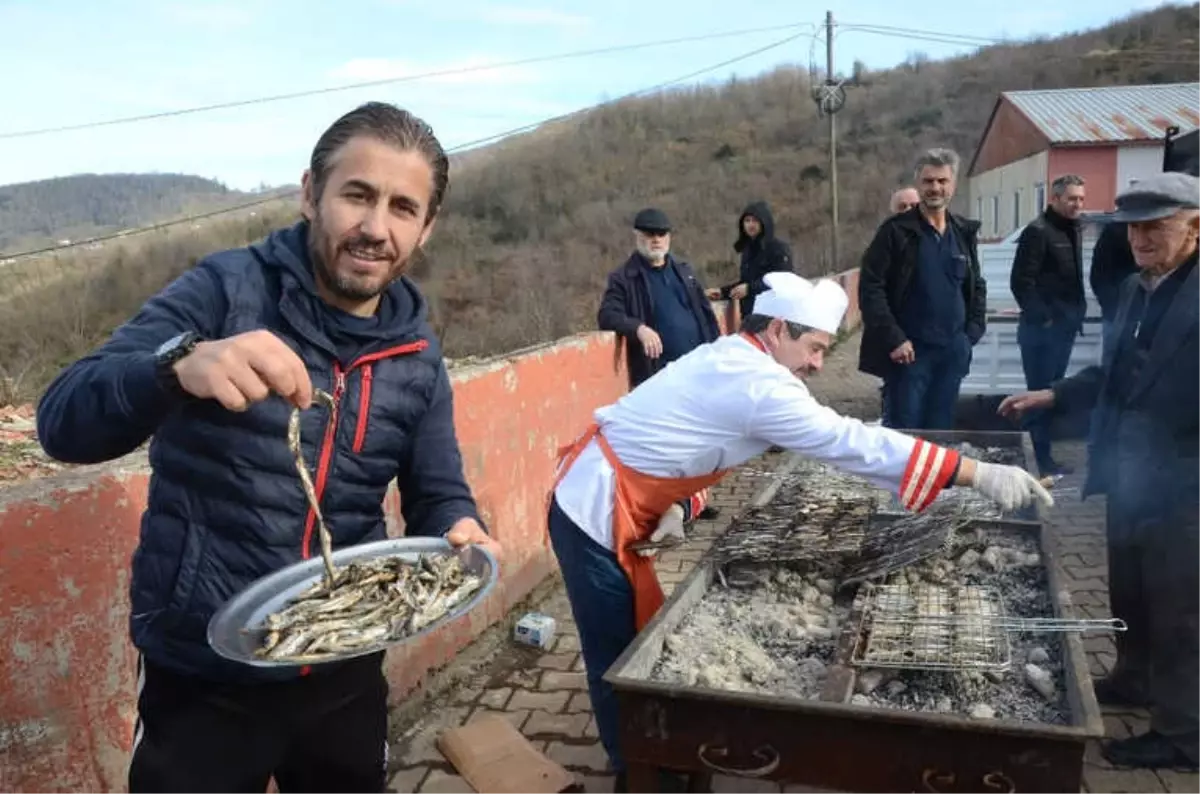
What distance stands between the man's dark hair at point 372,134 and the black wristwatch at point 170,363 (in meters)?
0.52

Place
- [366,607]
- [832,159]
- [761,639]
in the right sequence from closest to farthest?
1. [366,607]
2. [761,639]
3. [832,159]

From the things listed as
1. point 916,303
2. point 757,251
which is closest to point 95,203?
point 757,251

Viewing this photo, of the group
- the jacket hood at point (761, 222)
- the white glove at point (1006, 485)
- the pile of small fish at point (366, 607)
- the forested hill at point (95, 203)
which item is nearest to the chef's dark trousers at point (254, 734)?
the pile of small fish at point (366, 607)

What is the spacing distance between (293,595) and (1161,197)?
→ 3378 millimetres

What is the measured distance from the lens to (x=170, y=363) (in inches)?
59.7

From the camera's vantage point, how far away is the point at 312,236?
1.94 metres

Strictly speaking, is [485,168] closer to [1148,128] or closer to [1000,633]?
[1148,128]

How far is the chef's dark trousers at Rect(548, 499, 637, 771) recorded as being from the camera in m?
3.35

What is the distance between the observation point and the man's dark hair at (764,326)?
3.27m

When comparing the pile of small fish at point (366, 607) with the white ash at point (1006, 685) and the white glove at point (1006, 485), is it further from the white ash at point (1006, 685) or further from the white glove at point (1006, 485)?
the white glove at point (1006, 485)

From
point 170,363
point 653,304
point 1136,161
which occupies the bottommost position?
point 1136,161

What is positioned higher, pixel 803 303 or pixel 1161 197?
pixel 1161 197

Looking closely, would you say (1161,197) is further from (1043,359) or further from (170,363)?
(1043,359)

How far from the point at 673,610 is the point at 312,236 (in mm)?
1713
